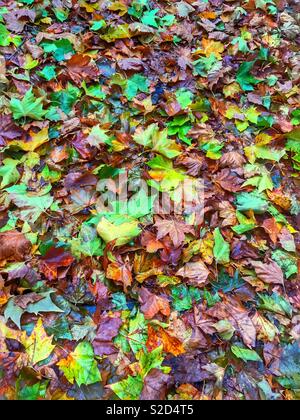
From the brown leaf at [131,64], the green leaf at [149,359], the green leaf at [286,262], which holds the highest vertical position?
the brown leaf at [131,64]

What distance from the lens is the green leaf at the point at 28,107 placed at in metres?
2.03

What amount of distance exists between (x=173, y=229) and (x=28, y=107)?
3.42 feet

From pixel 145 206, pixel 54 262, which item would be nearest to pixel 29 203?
pixel 54 262

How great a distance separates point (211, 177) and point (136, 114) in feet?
1.93

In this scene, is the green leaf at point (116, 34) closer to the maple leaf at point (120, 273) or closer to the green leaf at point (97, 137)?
the green leaf at point (97, 137)

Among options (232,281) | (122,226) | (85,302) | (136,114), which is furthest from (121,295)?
(136,114)

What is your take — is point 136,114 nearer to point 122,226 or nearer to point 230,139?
point 230,139

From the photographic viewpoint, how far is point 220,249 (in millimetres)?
1797

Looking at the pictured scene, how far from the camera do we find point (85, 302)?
161 cm

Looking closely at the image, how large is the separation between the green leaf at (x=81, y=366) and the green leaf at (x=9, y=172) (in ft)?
2.84

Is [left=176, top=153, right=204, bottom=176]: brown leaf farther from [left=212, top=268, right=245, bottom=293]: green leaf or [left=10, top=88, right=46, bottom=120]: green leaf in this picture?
[left=10, top=88, right=46, bottom=120]: green leaf

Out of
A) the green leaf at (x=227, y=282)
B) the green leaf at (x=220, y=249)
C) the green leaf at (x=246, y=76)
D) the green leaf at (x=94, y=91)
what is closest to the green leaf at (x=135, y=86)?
the green leaf at (x=94, y=91)

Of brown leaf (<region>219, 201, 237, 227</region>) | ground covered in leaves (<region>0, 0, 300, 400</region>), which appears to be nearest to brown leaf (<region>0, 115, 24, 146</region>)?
ground covered in leaves (<region>0, 0, 300, 400</region>)

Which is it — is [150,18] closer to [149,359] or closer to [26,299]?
[26,299]
